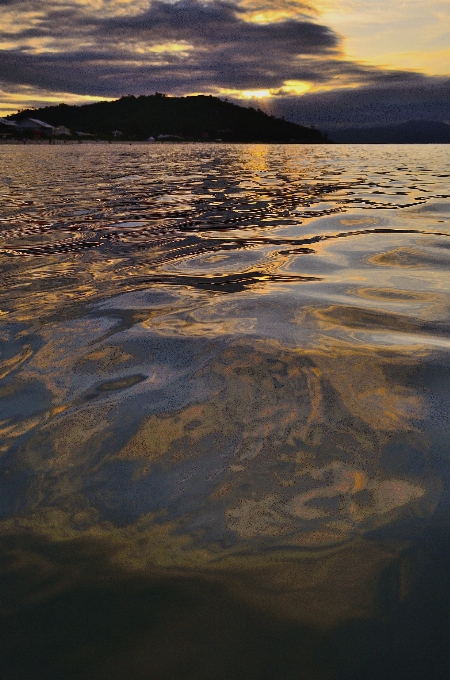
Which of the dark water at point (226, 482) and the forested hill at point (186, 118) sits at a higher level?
the forested hill at point (186, 118)

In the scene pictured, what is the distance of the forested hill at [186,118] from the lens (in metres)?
130

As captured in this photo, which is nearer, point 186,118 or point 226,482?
point 226,482

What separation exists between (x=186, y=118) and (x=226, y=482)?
155m

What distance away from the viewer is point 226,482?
4.53 ft

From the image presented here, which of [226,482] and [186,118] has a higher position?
[186,118]

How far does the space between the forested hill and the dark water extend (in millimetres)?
124496

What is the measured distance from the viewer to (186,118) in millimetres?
142250

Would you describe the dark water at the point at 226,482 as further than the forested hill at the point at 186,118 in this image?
No

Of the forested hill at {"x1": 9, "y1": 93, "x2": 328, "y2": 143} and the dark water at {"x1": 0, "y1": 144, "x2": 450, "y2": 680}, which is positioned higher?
the forested hill at {"x1": 9, "y1": 93, "x2": 328, "y2": 143}

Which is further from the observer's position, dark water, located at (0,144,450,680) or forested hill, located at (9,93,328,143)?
forested hill, located at (9,93,328,143)

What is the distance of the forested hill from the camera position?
130 meters

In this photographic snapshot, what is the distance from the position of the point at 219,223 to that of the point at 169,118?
148027 millimetres

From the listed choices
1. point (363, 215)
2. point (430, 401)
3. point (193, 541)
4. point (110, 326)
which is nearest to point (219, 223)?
point (363, 215)

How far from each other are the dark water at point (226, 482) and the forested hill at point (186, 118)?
12450 centimetres
